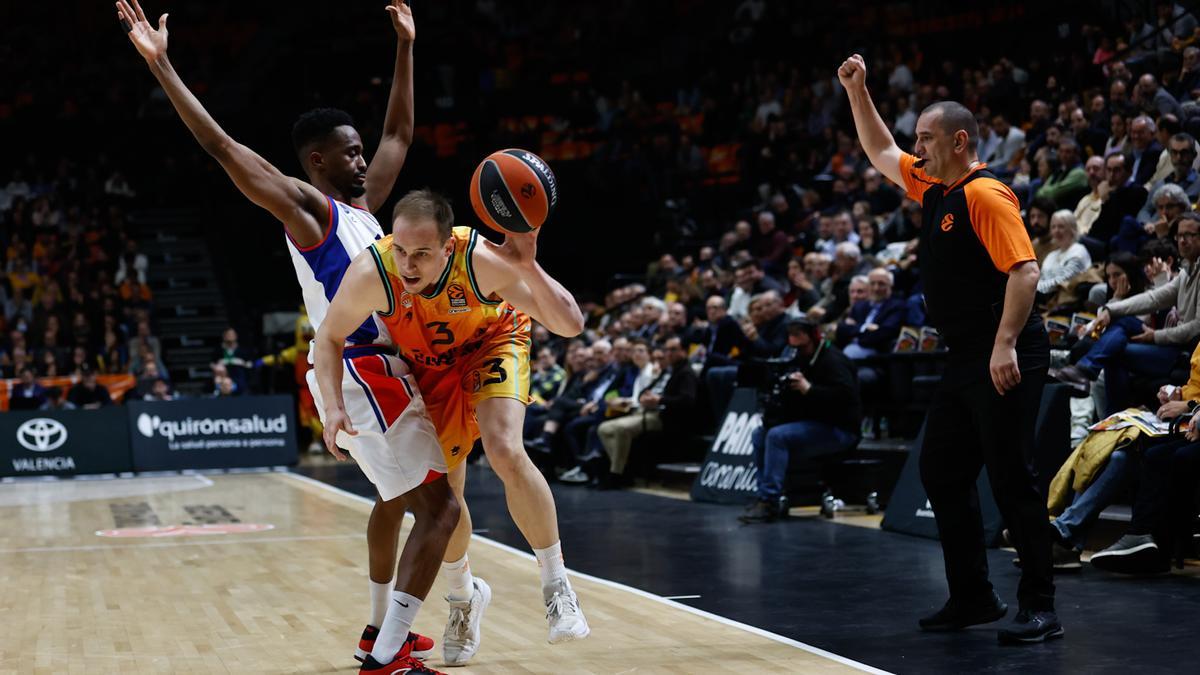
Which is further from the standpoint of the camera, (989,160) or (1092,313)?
(989,160)

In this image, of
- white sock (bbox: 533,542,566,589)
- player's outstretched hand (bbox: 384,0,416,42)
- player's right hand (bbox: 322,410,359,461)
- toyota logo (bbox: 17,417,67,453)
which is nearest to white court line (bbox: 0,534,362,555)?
player's outstretched hand (bbox: 384,0,416,42)

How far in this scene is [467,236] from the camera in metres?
4.32

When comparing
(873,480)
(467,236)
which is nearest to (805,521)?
(873,480)

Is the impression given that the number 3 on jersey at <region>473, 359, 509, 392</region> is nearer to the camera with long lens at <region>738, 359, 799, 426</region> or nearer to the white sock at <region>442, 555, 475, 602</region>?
the white sock at <region>442, 555, 475, 602</region>

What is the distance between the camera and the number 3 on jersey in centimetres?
458

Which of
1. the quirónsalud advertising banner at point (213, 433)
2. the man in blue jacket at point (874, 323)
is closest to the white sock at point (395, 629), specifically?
the man in blue jacket at point (874, 323)

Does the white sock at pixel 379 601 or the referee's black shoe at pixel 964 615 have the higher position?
the white sock at pixel 379 601

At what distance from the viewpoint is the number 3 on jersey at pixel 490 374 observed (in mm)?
4578

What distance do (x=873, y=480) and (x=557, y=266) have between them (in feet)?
38.4

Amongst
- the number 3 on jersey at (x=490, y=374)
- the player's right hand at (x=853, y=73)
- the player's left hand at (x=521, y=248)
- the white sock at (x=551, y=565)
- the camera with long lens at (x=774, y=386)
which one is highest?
the player's right hand at (x=853, y=73)

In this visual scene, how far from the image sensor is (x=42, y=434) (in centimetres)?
1537

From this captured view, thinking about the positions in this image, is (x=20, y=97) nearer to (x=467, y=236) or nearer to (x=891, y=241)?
(x=891, y=241)

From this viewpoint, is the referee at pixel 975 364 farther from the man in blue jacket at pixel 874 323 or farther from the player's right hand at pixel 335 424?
the man in blue jacket at pixel 874 323

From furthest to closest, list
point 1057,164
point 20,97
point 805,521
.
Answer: point 20,97, point 1057,164, point 805,521
